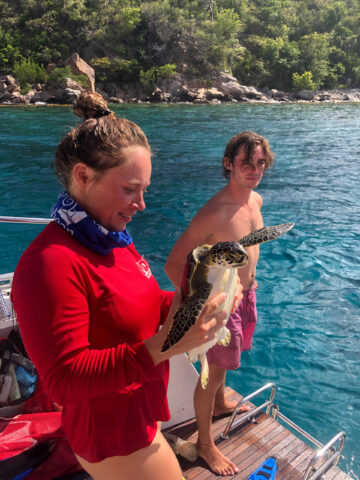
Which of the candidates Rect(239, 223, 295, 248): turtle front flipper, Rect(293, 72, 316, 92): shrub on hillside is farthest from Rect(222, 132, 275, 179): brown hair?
Rect(293, 72, 316, 92): shrub on hillside

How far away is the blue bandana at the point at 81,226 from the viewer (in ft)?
3.83

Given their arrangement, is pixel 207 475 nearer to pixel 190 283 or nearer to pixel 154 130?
pixel 190 283

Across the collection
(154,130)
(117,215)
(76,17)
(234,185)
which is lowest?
(154,130)

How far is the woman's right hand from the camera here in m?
1.10

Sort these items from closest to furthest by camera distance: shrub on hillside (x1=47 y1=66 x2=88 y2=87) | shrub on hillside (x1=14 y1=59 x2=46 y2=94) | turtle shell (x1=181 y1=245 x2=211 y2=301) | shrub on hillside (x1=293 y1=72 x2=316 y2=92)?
1. turtle shell (x1=181 y1=245 x2=211 y2=301)
2. shrub on hillside (x1=14 y1=59 x2=46 y2=94)
3. shrub on hillside (x1=47 y1=66 x2=88 y2=87)
4. shrub on hillside (x1=293 y1=72 x2=316 y2=92)

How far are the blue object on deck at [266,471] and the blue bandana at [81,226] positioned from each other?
180 cm

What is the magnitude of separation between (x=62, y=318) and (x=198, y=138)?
1920 centimetres

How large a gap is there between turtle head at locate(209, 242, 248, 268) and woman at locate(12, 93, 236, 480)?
0.20m

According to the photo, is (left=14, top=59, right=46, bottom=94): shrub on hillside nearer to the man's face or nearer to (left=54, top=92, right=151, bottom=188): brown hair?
the man's face

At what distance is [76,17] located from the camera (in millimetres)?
50750

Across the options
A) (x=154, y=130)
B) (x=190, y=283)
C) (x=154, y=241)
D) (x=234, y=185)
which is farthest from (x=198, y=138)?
(x=190, y=283)

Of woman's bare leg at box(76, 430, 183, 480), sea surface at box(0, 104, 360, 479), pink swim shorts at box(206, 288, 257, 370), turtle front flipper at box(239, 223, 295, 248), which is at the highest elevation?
turtle front flipper at box(239, 223, 295, 248)

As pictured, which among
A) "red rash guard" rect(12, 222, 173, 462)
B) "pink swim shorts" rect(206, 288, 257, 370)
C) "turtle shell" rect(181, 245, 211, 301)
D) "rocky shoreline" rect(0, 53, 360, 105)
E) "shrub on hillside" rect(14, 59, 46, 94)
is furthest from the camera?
"shrub on hillside" rect(14, 59, 46, 94)

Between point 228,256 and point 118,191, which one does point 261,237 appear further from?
point 118,191
